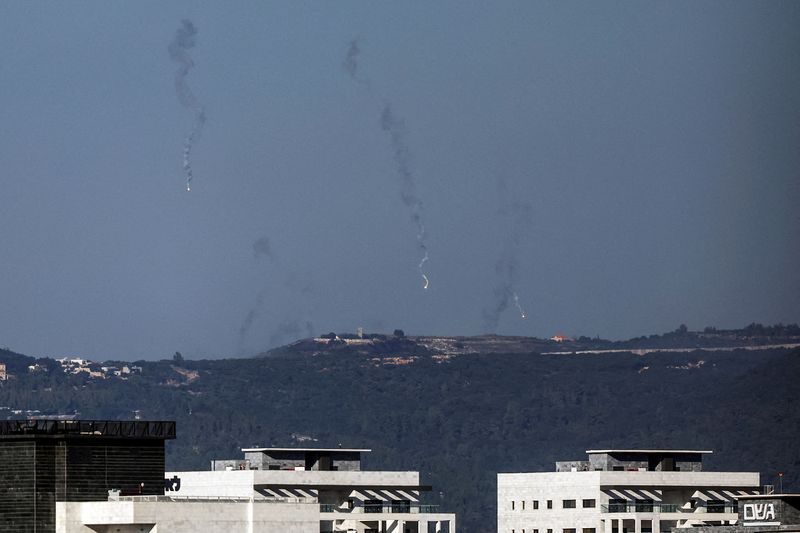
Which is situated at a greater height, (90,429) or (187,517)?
(90,429)

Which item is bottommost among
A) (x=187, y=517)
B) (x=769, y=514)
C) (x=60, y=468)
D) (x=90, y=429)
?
(x=187, y=517)

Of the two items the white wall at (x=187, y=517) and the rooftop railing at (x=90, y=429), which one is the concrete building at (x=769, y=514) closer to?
the white wall at (x=187, y=517)

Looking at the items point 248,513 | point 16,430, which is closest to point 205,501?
point 248,513

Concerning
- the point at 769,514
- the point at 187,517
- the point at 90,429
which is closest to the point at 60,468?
the point at 90,429

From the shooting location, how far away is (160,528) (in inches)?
6796

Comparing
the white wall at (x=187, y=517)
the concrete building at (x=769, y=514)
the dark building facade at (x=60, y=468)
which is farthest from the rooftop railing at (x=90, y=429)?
the concrete building at (x=769, y=514)

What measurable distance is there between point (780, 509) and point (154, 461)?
Answer: 49.9 meters

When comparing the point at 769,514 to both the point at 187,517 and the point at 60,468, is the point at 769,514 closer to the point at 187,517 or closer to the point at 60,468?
the point at 187,517

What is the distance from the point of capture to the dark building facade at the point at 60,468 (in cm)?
17138

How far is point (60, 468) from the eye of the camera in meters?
172

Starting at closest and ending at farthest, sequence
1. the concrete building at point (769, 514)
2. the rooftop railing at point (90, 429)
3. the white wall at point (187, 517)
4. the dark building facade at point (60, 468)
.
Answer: the white wall at point (187, 517), the dark building facade at point (60, 468), the rooftop railing at point (90, 429), the concrete building at point (769, 514)

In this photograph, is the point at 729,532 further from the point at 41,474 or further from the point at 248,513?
the point at 41,474

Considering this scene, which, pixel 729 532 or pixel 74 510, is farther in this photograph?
pixel 729 532

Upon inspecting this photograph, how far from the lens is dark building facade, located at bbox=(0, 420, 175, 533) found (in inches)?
6747
